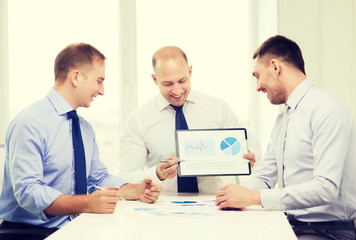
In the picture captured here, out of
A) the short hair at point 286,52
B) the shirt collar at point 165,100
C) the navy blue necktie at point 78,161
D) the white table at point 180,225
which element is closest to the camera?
the white table at point 180,225

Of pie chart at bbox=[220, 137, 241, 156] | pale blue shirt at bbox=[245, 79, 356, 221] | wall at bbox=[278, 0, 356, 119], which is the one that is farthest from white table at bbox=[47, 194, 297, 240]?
wall at bbox=[278, 0, 356, 119]

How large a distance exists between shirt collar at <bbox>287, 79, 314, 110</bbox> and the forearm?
1.20 metres

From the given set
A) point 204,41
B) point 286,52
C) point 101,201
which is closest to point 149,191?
point 101,201

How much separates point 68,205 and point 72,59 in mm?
833

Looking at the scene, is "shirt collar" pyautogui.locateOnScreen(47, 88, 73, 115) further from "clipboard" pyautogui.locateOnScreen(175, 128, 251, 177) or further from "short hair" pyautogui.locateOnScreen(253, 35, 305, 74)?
"short hair" pyautogui.locateOnScreen(253, 35, 305, 74)

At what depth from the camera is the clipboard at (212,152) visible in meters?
2.64

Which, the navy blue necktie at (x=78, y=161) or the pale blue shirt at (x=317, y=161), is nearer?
the pale blue shirt at (x=317, y=161)

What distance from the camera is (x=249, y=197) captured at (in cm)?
232

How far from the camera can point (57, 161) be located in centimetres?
247

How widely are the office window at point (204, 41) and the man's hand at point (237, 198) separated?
2.17 m

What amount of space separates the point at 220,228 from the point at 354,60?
268cm

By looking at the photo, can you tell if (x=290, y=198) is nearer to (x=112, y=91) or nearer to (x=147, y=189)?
(x=147, y=189)

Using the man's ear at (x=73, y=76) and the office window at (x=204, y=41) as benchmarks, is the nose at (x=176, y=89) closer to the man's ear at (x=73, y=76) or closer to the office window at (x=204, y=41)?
the man's ear at (x=73, y=76)

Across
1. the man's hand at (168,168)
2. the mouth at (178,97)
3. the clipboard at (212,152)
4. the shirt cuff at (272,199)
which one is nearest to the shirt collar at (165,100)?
the mouth at (178,97)
